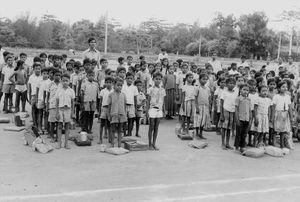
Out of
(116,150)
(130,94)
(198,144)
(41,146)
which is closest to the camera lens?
(41,146)

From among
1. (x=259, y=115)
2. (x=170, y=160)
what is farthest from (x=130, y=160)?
(x=259, y=115)

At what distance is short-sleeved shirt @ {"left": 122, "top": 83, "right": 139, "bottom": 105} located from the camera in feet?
30.0

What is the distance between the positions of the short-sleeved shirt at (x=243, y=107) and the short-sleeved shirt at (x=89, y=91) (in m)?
3.18

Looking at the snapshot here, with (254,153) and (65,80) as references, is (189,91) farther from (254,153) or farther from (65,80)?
(65,80)

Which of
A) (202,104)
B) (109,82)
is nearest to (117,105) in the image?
(109,82)

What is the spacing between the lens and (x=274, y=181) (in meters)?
6.78

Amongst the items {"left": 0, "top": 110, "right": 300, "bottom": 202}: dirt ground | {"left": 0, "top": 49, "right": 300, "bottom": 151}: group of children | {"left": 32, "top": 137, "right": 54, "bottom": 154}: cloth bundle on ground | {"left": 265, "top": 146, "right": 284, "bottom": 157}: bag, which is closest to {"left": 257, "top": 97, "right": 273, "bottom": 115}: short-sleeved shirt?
{"left": 0, "top": 49, "right": 300, "bottom": 151}: group of children

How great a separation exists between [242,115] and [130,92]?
2.53 meters

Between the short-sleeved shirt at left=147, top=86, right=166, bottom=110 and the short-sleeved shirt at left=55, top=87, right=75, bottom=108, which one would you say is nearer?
the short-sleeved shirt at left=55, top=87, right=75, bottom=108

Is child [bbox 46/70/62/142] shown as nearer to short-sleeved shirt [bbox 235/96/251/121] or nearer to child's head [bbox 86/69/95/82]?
child's head [bbox 86/69/95/82]

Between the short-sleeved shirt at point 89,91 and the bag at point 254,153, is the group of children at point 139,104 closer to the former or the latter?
the short-sleeved shirt at point 89,91

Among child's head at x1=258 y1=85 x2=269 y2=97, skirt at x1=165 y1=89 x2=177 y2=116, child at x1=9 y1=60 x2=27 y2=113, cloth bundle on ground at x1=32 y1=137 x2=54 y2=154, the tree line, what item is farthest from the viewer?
the tree line

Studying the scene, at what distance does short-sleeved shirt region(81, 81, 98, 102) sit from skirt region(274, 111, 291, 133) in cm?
418

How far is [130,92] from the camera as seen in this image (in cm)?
919
